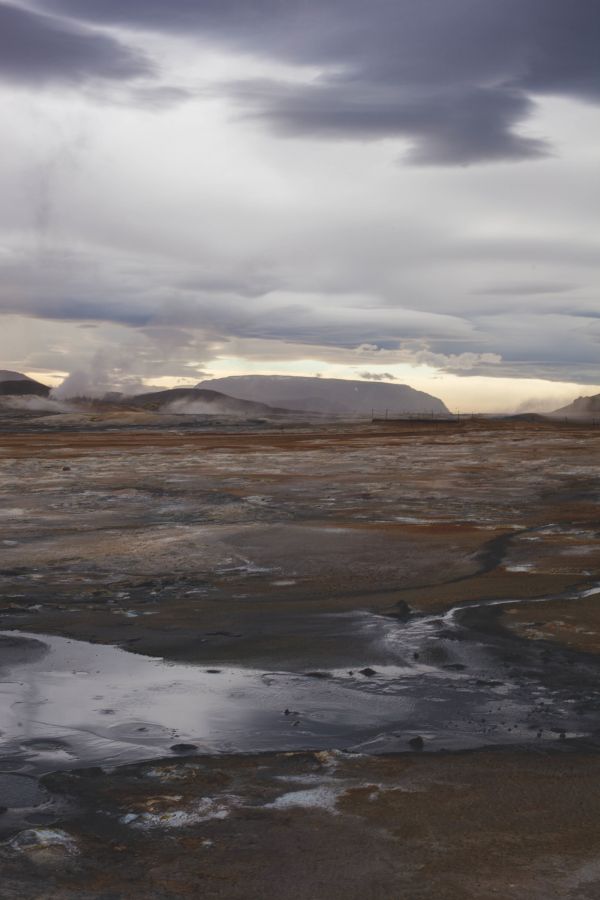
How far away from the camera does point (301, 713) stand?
19.2ft

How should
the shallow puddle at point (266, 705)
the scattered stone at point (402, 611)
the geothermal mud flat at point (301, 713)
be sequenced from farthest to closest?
the scattered stone at point (402, 611), the shallow puddle at point (266, 705), the geothermal mud flat at point (301, 713)

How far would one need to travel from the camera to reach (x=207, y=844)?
4.02m

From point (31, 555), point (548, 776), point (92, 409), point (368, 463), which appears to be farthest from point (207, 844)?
point (92, 409)

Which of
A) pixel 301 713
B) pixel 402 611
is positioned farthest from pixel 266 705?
pixel 402 611

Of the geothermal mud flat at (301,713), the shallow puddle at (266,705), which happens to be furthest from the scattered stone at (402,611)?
the shallow puddle at (266,705)

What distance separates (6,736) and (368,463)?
2383 centimetres

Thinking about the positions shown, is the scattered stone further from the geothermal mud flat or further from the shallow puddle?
the shallow puddle

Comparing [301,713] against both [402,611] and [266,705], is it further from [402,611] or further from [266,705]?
[402,611]

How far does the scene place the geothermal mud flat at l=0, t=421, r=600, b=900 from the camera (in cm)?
387

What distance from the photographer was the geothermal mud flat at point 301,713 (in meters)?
3.87

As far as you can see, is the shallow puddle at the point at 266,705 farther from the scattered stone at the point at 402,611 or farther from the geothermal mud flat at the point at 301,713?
the scattered stone at the point at 402,611

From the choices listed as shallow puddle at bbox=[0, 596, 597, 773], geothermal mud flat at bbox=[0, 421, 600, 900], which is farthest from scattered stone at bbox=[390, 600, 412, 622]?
shallow puddle at bbox=[0, 596, 597, 773]

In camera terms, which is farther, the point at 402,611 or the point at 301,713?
the point at 402,611

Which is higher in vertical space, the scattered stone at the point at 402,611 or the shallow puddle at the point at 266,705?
the scattered stone at the point at 402,611
